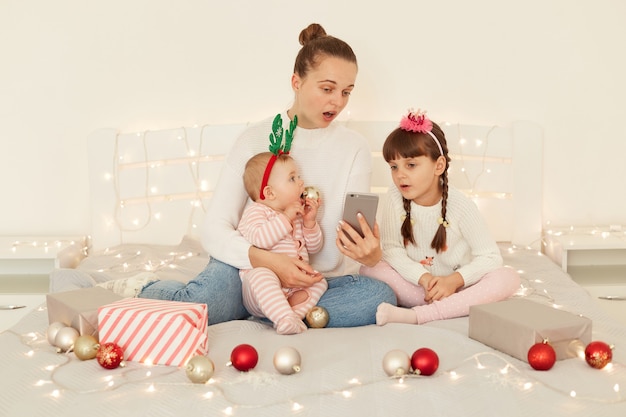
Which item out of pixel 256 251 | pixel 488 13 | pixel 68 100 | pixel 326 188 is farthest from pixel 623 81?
pixel 68 100

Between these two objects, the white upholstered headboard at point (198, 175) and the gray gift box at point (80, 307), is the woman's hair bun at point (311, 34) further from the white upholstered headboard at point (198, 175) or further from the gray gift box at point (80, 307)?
the gray gift box at point (80, 307)

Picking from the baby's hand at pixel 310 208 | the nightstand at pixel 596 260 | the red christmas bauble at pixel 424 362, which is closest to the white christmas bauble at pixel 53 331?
the baby's hand at pixel 310 208

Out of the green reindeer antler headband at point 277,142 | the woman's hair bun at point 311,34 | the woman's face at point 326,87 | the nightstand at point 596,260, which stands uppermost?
the woman's hair bun at point 311,34

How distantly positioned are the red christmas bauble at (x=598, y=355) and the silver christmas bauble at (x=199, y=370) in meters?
Result: 0.78

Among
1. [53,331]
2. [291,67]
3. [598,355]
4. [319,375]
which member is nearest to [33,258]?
[53,331]

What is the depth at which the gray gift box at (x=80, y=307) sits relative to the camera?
161cm

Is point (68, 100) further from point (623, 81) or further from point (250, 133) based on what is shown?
point (623, 81)

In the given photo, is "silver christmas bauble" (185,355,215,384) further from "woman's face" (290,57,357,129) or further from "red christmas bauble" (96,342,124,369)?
"woman's face" (290,57,357,129)

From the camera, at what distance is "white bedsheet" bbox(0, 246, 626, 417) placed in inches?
50.4

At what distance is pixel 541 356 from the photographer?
1422mm

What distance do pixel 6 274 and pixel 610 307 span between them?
7.74 feet

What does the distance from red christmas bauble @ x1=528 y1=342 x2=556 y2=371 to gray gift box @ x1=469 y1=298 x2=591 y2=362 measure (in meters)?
0.04

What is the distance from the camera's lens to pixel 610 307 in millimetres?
2533

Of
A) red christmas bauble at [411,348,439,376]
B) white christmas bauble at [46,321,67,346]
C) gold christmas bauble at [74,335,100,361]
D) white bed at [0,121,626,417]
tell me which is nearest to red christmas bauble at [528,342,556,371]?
white bed at [0,121,626,417]
